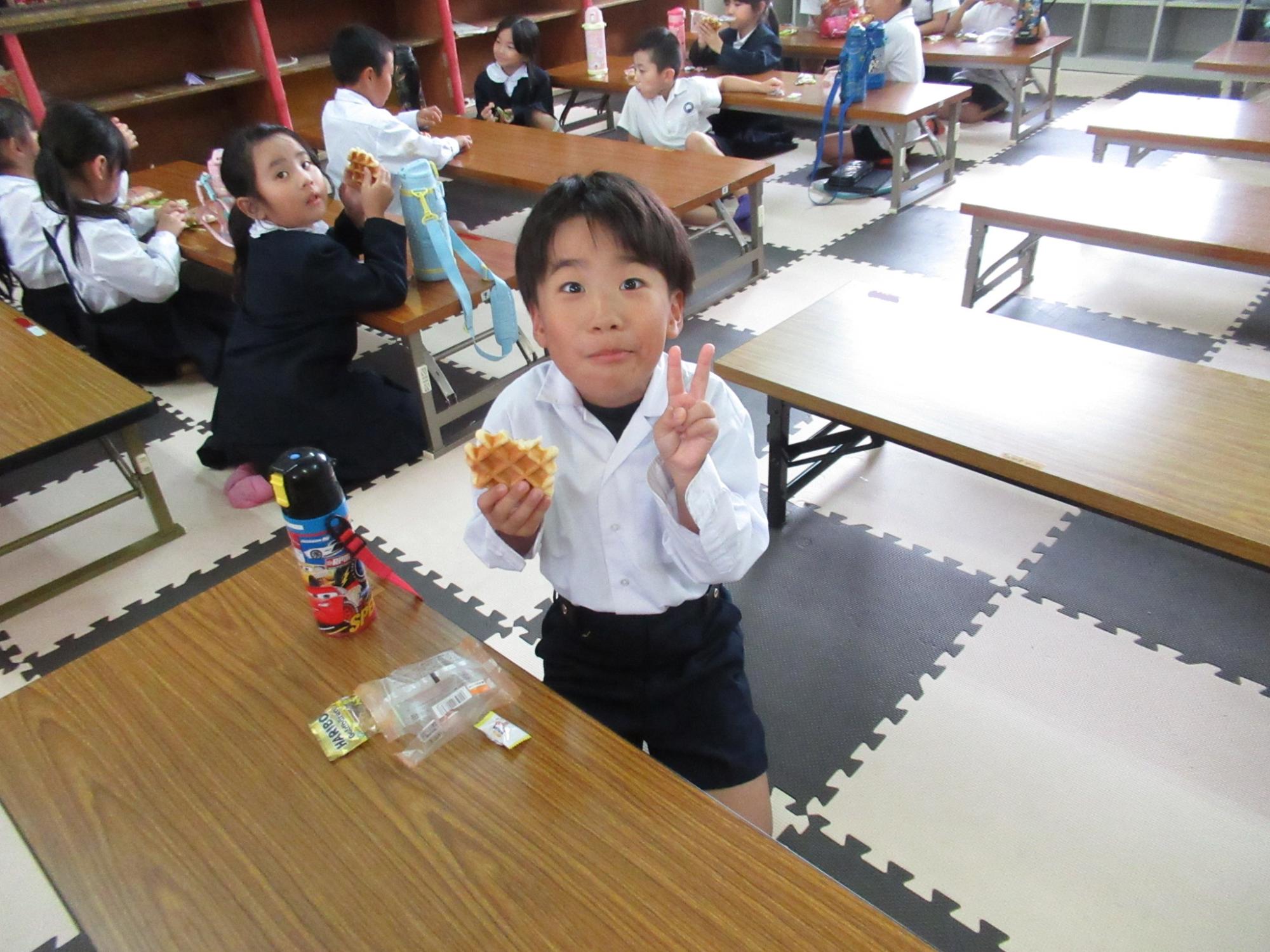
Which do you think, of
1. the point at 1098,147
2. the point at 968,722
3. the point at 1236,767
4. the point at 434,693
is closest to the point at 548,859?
the point at 434,693

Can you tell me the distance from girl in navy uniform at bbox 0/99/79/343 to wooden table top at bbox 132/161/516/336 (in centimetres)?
51

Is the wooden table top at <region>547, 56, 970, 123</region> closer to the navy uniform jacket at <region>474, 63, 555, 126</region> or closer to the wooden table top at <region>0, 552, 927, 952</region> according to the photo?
the navy uniform jacket at <region>474, 63, 555, 126</region>

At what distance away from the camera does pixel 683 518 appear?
1.30 m

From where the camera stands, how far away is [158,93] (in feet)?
18.2

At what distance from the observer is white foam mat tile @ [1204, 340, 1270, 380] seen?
337 cm

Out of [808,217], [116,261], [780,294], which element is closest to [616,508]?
[116,261]

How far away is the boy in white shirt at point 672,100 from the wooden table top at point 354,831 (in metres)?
4.13

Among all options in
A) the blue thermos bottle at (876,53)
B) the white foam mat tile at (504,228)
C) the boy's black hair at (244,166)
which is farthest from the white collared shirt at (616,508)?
the blue thermos bottle at (876,53)

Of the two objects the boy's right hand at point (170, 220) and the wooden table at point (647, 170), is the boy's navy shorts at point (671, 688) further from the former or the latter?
the boy's right hand at point (170, 220)

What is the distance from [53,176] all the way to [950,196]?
181 inches

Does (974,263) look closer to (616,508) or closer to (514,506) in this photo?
(616,508)

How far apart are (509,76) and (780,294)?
9.78ft

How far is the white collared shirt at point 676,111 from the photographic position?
5.04 metres

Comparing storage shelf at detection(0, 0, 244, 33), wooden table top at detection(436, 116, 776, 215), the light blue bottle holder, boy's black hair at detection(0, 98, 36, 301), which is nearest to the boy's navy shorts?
the light blue bottle holder
